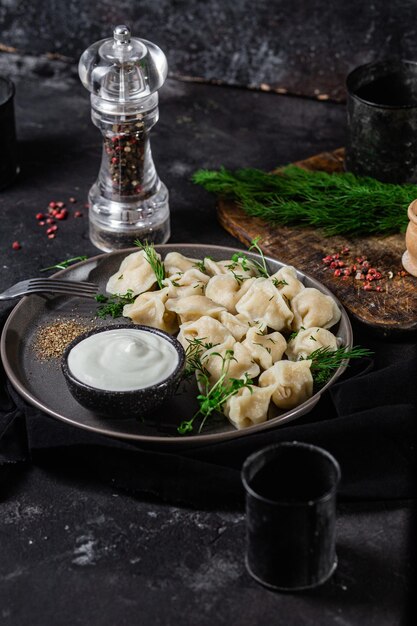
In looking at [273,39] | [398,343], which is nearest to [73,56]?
[273,39]

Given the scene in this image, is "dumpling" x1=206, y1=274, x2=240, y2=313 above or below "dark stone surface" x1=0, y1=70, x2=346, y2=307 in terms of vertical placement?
above

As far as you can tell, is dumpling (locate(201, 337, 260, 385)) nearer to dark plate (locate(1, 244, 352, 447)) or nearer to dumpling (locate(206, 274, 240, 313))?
dark plate (locate(1, 244, 352, 447))

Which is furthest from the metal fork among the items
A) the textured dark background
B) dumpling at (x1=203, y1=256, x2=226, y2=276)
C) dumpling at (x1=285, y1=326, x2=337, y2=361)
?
the textured dark background

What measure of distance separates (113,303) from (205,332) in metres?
0.30

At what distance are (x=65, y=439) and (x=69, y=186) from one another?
112cm

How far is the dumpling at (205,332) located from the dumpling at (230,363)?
0.04m

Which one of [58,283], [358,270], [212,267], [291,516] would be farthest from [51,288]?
[291,516]

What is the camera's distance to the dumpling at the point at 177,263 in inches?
82.7

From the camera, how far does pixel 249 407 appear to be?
5.59ft

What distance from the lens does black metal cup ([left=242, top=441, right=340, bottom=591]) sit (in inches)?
55.5

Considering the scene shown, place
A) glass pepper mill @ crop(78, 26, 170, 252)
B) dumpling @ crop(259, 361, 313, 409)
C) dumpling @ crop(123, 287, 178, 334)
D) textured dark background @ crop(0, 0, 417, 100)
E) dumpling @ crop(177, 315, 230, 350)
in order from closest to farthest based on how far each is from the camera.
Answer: dumpling @ crop(259, 361, 313, 409)
dumpling @ crop(177, 315, 230, 350)
dumpling @ crop(123, 287, 178, 334)
glass pepper mill @ crop(78, 26, 170, 252)
textured dark background @ crop(0, 0, 417, 100)

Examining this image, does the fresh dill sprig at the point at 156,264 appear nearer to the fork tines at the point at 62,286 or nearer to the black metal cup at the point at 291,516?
the fork tines at the point at 62,286

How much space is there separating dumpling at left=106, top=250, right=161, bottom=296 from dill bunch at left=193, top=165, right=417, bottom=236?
0.40 metres

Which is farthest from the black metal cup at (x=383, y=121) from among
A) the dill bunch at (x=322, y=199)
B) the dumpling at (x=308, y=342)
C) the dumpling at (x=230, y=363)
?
the dumpling at (x=230, y=363)
